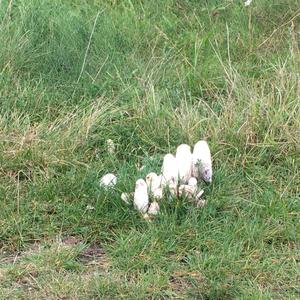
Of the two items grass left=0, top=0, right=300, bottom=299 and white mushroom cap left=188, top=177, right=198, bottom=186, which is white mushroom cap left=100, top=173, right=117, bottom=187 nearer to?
grass left=0, top=0, right=300, bottom=299

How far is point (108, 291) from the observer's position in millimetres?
3473

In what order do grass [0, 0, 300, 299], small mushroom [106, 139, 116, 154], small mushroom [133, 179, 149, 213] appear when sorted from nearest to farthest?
grass [0, 0, 300, 299] < small mushroom [133, 179, 149, 213] < small mushroom [106, 139, 116, 154]

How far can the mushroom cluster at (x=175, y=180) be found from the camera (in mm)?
3910

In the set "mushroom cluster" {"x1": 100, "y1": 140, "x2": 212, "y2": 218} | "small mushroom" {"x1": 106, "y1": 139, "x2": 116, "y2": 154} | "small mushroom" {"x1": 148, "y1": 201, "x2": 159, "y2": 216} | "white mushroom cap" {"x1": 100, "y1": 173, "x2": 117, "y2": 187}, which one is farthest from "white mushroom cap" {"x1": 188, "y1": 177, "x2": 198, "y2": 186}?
"small mushroom" {"x1": 106, "y1": 139, "x2": 116, "y2": 154}

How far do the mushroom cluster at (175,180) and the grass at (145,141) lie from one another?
76 mm

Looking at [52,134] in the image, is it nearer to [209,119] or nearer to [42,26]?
[209,119]

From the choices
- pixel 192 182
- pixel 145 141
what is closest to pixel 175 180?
pixel 192 182

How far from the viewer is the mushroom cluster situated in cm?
391

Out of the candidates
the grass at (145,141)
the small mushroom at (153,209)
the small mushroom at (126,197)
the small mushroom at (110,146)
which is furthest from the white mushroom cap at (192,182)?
the small mushroom at (110,146)

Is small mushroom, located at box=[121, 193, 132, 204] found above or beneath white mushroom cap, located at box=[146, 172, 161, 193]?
beneath

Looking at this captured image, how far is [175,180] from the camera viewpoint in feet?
13.0

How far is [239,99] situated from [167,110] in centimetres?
52

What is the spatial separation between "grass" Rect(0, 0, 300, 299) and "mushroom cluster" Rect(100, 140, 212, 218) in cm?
8

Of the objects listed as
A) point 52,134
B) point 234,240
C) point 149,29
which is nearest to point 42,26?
point 149,29
